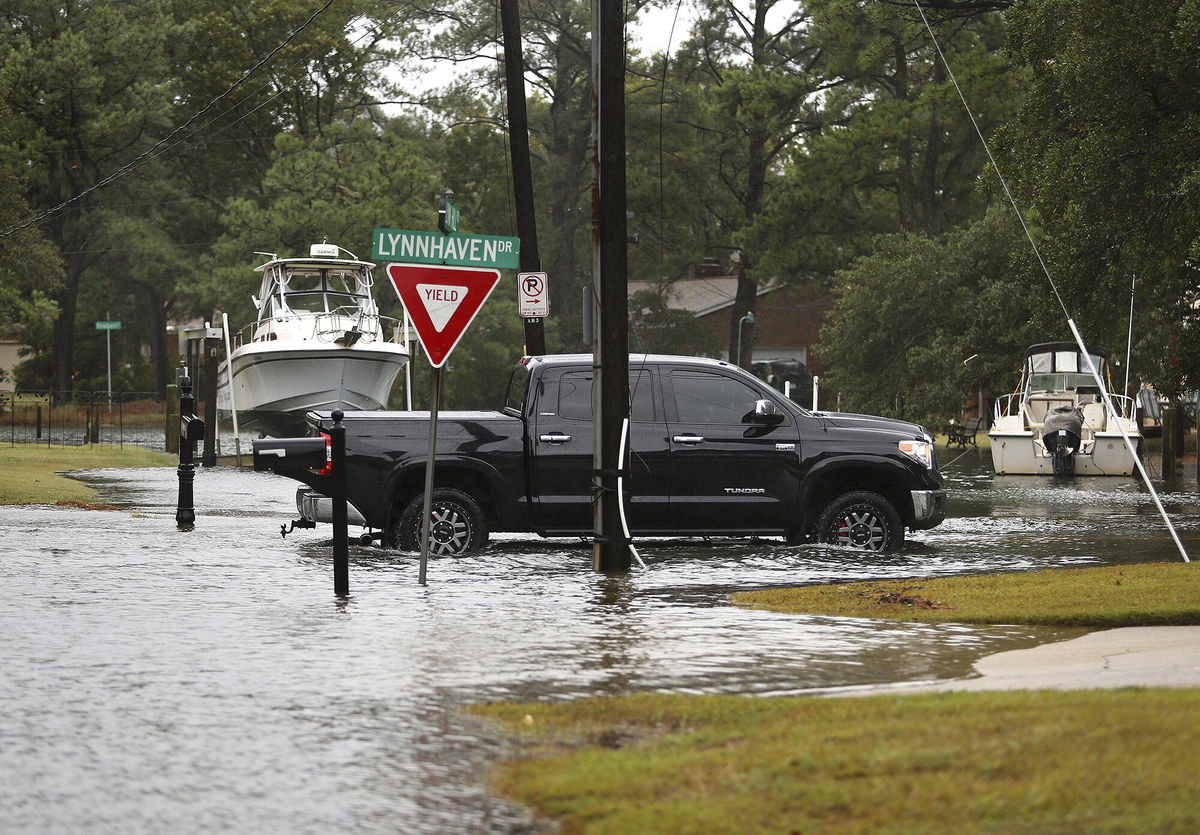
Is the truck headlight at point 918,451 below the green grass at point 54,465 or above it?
above

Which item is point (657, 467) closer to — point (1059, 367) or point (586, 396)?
point (586, 396)

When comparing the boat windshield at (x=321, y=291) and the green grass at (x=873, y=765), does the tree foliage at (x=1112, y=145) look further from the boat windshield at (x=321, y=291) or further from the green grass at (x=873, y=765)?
the boat windshield at (x=321, y=291)

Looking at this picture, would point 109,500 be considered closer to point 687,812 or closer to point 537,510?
point 537,510

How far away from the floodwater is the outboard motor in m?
13.6

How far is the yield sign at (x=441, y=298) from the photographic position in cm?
1327

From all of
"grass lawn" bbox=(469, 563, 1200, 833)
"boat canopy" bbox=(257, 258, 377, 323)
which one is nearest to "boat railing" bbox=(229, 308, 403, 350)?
"boat canopy" bbox=(257, 258, 377, 323)

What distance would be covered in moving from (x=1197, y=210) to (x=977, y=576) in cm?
685

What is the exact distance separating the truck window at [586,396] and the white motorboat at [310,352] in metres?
21.8

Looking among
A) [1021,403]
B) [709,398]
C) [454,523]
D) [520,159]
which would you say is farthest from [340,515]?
[1021,403]

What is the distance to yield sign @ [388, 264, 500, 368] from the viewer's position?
13.3m

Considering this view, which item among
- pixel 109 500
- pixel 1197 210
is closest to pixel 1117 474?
pixel 1197 210

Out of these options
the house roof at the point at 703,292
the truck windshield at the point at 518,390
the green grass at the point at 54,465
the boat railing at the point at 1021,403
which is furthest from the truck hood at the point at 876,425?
the house roof at the point at 703,292

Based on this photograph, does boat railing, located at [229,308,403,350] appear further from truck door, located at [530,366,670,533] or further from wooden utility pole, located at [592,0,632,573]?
wooden utility pole, located at [592,0,632,573]

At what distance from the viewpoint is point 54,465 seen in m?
33.0
